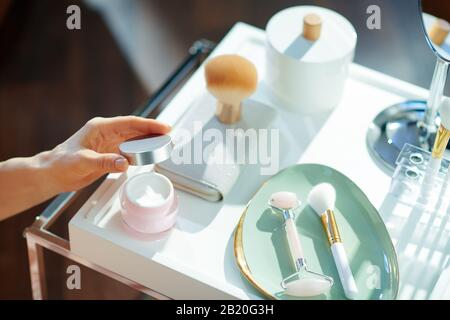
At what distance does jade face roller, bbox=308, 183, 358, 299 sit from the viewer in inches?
33.2

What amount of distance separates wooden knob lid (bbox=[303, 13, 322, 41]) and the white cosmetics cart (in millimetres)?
121

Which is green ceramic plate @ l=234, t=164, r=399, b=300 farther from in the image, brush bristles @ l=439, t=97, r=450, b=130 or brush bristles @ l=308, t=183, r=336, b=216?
brush bristles @ l=439, t=97, r=450, b=130

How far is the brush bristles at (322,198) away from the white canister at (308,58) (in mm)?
171

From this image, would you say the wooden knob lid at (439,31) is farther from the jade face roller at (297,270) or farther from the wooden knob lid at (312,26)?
the jade face roller at (297,270)

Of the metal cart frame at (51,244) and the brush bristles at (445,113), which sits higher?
the brush bristles at (445,113)

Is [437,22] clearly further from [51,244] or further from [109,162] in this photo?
[51,244]

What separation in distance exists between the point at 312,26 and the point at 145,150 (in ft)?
1.05

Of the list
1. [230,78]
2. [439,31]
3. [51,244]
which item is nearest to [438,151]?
[439,31]

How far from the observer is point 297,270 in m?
0.86

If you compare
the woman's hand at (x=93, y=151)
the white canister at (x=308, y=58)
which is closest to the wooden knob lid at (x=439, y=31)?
the white canister at (x=308, y=58)

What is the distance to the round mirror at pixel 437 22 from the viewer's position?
94cm
